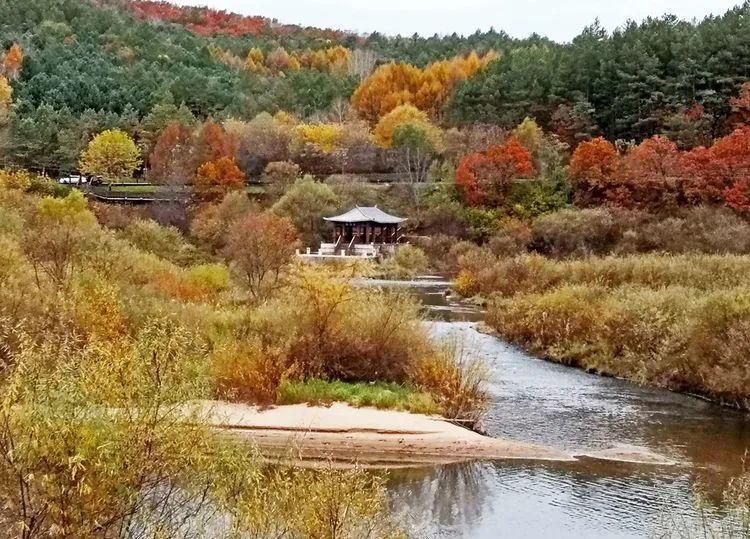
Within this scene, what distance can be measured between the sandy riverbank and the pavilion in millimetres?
35305

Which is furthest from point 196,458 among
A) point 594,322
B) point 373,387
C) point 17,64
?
point 17,64

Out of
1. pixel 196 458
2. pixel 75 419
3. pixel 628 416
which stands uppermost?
pixel 75 419

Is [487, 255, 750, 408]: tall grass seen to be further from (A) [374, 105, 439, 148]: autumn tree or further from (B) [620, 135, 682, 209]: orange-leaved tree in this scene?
(A) [374, 105, 439, 148]: autumn tree

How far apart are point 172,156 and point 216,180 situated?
6.20 meters

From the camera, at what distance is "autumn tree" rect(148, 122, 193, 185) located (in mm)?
55812

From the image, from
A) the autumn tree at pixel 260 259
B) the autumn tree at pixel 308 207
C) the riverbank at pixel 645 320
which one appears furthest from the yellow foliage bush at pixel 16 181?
the riverbank at pixel 645 320

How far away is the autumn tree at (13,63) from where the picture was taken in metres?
77.0

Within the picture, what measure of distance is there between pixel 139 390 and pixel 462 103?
63.6m

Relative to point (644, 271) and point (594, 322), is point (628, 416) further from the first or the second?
point (644, 271)

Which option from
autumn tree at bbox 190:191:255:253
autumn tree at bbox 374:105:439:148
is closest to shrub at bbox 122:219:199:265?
autumn tree at bbox 190:191:255:253

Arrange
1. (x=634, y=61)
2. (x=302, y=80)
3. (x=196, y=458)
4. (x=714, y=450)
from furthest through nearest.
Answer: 1. (x=302, y=80)
2. (x=634, y=61)
3. (x=714, y=450)
4. (x=196, y=458)

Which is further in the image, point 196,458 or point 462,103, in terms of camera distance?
point 462,103

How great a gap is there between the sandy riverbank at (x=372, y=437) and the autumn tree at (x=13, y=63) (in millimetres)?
70019

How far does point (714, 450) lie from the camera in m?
15.4
